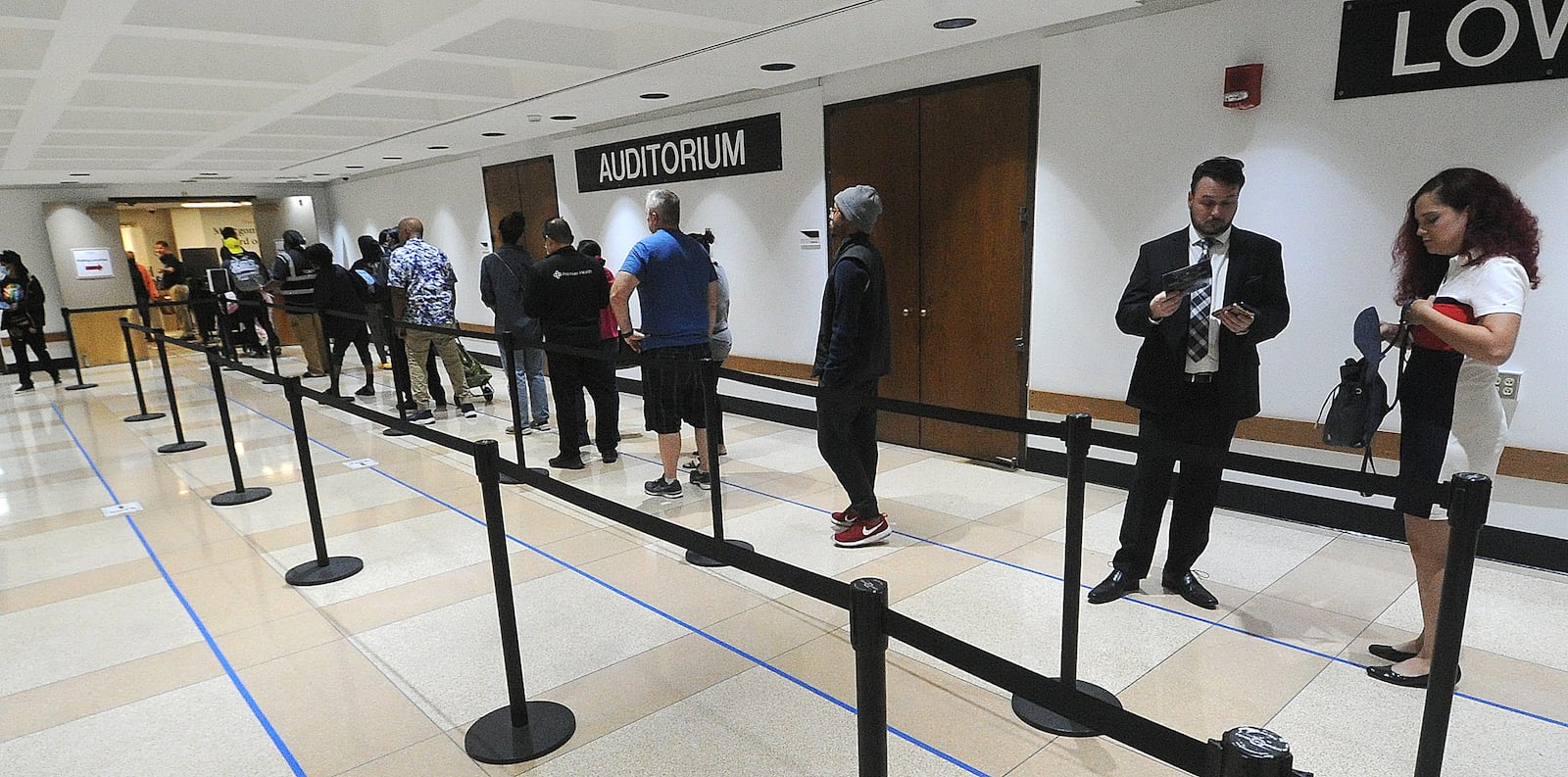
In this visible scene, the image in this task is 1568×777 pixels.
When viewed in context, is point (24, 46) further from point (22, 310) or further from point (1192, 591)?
point (22, 310)

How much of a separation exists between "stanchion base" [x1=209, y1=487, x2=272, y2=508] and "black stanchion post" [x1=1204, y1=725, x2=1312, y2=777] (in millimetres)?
5323

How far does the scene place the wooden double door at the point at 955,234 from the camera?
4.80 meters

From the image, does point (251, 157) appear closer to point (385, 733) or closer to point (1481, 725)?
point (385, 733)

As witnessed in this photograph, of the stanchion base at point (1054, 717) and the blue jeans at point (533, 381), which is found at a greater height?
the blue jeans at point (533, 381)

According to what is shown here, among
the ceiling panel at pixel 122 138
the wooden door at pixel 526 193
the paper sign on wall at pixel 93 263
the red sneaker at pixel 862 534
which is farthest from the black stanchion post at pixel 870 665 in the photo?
the paper sign on wall at pixel 93 263

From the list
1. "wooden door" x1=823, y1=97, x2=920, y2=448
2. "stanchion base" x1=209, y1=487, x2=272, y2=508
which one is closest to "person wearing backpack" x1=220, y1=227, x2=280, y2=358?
"stanchion base" x1=209, y1=487, x2=272, y2=508

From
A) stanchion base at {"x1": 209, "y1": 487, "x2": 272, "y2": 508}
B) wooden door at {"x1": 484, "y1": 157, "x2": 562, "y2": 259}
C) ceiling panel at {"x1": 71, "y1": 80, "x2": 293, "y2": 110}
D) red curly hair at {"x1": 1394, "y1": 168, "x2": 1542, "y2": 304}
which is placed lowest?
stanchion base at {"x1": 209, "y1": 487, "x2": 272, "y2": 508}

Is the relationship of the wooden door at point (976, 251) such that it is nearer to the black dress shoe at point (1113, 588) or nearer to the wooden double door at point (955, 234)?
the wooden double door at point (955, 234)

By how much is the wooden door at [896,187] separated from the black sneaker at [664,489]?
170 centimetres

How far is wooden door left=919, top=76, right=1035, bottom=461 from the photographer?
15.6 feet

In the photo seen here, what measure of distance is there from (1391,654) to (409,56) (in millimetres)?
5107

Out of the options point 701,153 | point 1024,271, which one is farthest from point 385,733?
point 701,153

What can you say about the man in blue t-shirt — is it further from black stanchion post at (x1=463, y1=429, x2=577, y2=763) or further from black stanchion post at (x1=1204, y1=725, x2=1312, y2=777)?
black stanchion post at (x1=1204, y1=725, x2=1312, y2=777)

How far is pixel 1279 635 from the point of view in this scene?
9.61ft
